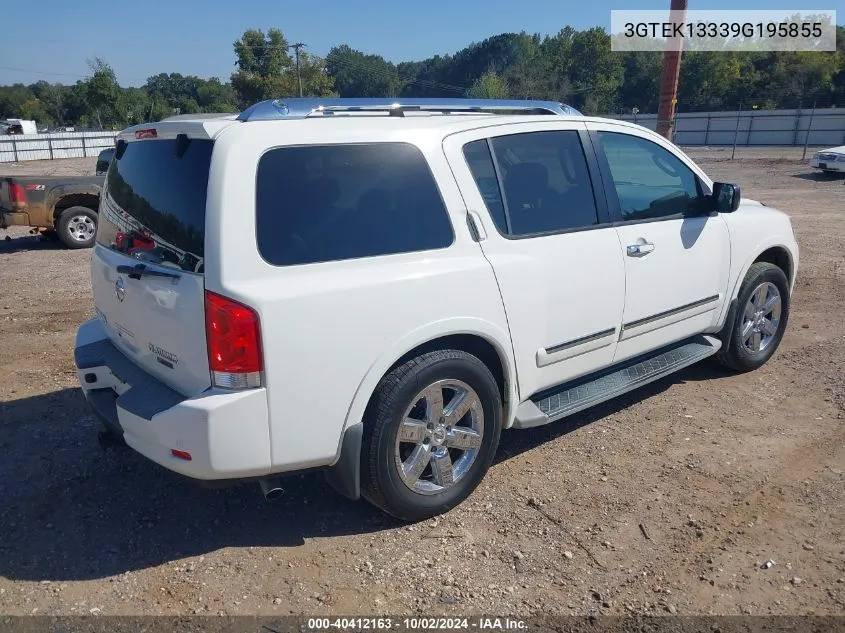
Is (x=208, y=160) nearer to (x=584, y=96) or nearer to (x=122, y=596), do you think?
(x=122, y=596)

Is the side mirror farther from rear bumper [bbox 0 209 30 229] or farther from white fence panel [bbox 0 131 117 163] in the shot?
white fence panel [bbox 0 131 117 163]

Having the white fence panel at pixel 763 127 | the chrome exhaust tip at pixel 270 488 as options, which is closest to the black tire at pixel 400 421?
the chrome exhaust tip at pixel 270 488

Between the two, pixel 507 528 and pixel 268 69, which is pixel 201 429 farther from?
pixel 268 69

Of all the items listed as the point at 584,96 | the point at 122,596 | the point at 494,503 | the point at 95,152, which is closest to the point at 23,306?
the point at 122,596

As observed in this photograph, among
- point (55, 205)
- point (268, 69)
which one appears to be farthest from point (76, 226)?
point (268, 69)

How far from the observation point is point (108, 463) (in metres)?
3.99

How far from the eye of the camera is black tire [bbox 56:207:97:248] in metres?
11.0

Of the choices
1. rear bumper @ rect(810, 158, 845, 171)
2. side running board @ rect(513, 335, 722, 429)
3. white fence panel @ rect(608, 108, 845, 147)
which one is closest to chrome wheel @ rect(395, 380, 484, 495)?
side running board @ rect(513, 335, 722, 429)

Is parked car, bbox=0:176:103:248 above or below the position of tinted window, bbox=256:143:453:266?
below

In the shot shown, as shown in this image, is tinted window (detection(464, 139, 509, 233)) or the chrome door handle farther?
the chrome door handle

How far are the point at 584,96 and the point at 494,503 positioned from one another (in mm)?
83894

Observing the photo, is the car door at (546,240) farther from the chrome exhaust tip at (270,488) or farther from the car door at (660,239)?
the chrome exhaust tip at (270,488)

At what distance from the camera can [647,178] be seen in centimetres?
452

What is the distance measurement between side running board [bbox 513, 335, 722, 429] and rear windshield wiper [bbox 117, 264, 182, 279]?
191cm
